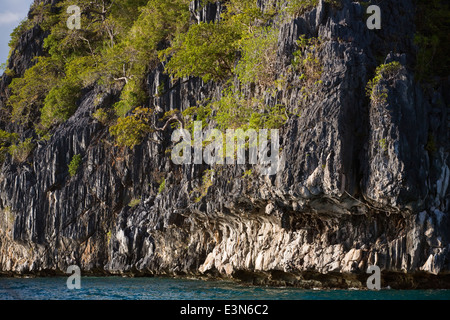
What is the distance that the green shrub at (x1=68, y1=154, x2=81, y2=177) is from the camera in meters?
31.3

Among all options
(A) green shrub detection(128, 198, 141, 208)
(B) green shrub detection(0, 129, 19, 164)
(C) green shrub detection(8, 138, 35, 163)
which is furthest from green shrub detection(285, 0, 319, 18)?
(B) green shrub detection(0, 129, 19, 164)

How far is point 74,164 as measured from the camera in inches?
1236

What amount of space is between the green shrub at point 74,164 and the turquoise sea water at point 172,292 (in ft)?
21.8

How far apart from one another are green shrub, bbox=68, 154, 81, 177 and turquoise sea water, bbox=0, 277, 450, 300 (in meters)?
6.63

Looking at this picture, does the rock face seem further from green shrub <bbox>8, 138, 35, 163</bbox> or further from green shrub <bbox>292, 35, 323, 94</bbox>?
green shrub <bbox>8, 138, 35, 163</bbox>

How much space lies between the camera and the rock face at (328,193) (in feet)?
59.3

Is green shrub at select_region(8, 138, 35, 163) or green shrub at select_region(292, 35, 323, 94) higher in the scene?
green shrub at select_region(292, 35, 323, 94)

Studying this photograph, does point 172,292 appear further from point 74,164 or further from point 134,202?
point 74,164

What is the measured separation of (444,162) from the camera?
61.8ft

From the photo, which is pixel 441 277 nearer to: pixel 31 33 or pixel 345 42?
pixel 345 42

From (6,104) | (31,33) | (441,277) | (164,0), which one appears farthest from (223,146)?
(31,33)

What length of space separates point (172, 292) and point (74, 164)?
13.6 metres

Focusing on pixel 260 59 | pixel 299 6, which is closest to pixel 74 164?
pixel 260 59

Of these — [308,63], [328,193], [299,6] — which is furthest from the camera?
[299,6]
